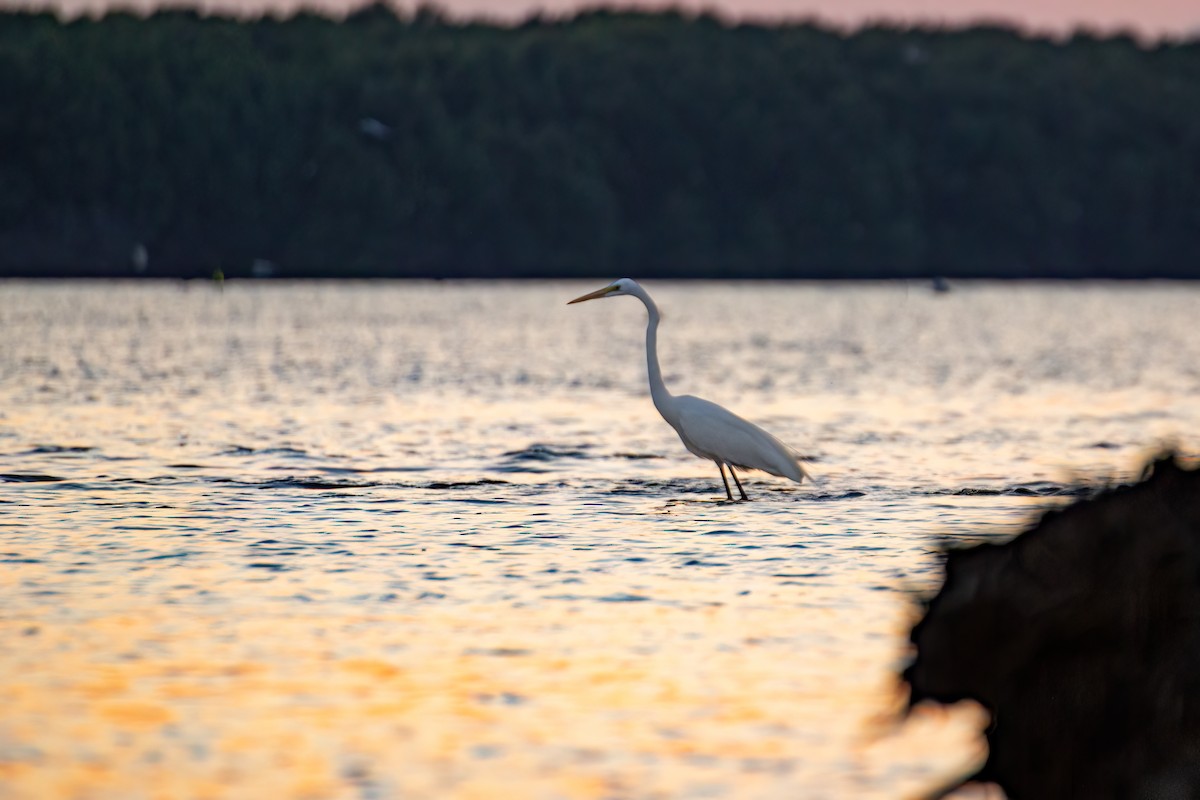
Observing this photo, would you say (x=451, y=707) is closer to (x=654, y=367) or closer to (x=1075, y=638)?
(x=1075, y=638)

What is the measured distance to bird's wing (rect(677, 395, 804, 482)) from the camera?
16.1 meters

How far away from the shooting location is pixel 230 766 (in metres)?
7.85

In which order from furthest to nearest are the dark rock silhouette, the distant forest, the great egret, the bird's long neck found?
1. the distant forest
2. the bird's long neck
3. the great egret
4. the dark rock silhouette

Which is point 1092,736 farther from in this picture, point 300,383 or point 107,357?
point 107,357

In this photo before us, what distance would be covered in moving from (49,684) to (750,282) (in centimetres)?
12635

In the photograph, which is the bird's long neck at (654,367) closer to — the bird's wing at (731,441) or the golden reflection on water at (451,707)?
the bird's wing at (731,441)

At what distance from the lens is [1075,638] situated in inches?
278

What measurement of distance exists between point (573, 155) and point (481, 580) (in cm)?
11714

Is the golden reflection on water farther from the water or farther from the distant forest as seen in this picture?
the distant forest

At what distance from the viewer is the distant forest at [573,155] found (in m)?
121

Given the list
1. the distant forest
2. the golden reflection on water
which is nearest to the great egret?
the golden reflection on water

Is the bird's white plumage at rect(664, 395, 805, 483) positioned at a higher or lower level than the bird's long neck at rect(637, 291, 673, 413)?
lower

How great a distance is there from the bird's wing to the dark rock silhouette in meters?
9.03

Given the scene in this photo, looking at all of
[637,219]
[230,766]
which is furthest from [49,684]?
[637,219]
